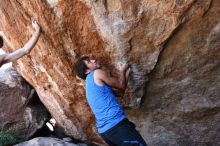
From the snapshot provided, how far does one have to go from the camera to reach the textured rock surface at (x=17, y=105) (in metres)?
6.84

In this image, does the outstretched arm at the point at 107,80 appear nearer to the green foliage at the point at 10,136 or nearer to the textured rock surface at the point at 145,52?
the textured rock surface at the point at 145,52

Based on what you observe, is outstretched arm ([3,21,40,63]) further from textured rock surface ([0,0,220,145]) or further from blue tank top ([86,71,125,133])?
blue tank top ([86,71,125,133])

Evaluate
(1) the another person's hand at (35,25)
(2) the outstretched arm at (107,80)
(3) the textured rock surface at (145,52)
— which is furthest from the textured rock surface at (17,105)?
(2) the outstretched arm at (107,80)

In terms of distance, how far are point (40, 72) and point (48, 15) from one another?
3.89 feet

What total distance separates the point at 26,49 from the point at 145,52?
4.69 ft

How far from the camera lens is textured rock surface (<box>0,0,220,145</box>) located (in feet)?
15.7

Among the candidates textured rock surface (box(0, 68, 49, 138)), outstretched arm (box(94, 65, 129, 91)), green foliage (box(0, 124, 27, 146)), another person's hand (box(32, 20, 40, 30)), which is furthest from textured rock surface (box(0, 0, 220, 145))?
green foliage (box(0, 124, 27, 146))

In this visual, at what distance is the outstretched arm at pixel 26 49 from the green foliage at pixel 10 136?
2.03 m

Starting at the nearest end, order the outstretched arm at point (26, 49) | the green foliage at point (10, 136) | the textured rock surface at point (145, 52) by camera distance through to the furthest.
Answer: the textured rock surface at point (145, 52), the outstretched arm at point (26, 49), the green foliage at point (10, 136)

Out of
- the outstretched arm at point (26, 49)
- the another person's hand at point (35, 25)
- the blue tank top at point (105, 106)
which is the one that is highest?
the another person's hand at point (35, 25)

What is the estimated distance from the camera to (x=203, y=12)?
4.64m

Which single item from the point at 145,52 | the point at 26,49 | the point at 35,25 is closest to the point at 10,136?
the point at 26,49

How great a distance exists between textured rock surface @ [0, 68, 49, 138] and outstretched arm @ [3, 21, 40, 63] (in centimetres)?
194

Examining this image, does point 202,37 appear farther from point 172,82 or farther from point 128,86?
point 128,86
